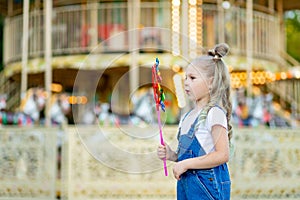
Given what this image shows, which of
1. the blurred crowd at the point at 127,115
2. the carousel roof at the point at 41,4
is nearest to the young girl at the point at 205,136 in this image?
the blurred crowd at the point at 127,115

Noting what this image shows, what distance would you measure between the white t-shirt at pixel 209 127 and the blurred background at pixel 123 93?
483 centimetres

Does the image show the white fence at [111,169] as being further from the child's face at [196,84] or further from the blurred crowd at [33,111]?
the blurred crowd at [33,111]

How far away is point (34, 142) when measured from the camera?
9633 mm

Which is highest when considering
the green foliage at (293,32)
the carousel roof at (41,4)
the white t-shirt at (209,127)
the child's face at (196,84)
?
the green foliage at (293,32)

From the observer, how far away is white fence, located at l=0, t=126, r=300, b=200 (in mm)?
9406

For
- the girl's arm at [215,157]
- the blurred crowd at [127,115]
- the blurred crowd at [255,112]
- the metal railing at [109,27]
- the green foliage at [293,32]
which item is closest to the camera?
the girl's arm at [215,157]

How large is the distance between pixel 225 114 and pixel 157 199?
6008mm

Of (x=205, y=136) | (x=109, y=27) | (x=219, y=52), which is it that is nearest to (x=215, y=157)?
(x=205, y=136)

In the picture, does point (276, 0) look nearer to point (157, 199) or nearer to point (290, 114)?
point (290, 114)

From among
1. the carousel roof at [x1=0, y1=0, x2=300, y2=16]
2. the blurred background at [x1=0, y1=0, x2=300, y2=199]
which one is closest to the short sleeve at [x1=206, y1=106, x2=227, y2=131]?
the blurred background at [x1=0, y1=0, x2=300, y2=199]

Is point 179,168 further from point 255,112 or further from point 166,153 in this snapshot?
point 255,112

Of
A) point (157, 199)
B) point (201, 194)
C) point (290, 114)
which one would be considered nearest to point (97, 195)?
point (157, 199)

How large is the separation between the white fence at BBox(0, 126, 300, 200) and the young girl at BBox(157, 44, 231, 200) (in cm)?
559

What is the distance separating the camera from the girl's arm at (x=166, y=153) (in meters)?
3.73
